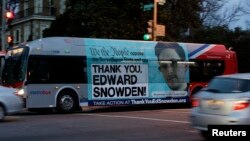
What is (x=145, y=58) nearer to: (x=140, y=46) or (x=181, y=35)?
(x=140, y=46)

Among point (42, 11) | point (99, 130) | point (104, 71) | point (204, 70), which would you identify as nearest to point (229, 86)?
point (99, 130)

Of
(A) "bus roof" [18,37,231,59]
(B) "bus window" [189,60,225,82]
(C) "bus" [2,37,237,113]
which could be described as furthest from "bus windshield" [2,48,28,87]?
(B) "bus window" [189,60,225,82]

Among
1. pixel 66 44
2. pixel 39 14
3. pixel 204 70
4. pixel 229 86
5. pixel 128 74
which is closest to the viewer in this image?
pixel 229 86

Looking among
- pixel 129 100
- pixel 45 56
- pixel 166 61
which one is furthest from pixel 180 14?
pixel 45 56

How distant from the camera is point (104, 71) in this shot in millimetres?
23312

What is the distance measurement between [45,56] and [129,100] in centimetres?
452

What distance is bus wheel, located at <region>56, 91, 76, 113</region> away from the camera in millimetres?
21938

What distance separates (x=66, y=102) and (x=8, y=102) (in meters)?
4.85

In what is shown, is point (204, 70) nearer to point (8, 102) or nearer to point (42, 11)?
point (8, 102)

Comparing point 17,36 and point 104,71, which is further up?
point 17,36

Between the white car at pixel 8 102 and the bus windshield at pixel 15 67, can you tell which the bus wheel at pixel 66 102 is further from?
the white car at pixel 8 102

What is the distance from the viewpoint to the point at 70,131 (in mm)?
14461

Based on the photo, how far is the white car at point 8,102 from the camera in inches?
680

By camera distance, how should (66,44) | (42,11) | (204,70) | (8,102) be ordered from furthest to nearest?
(42,11), (204,70), (66,44), (8,102)
